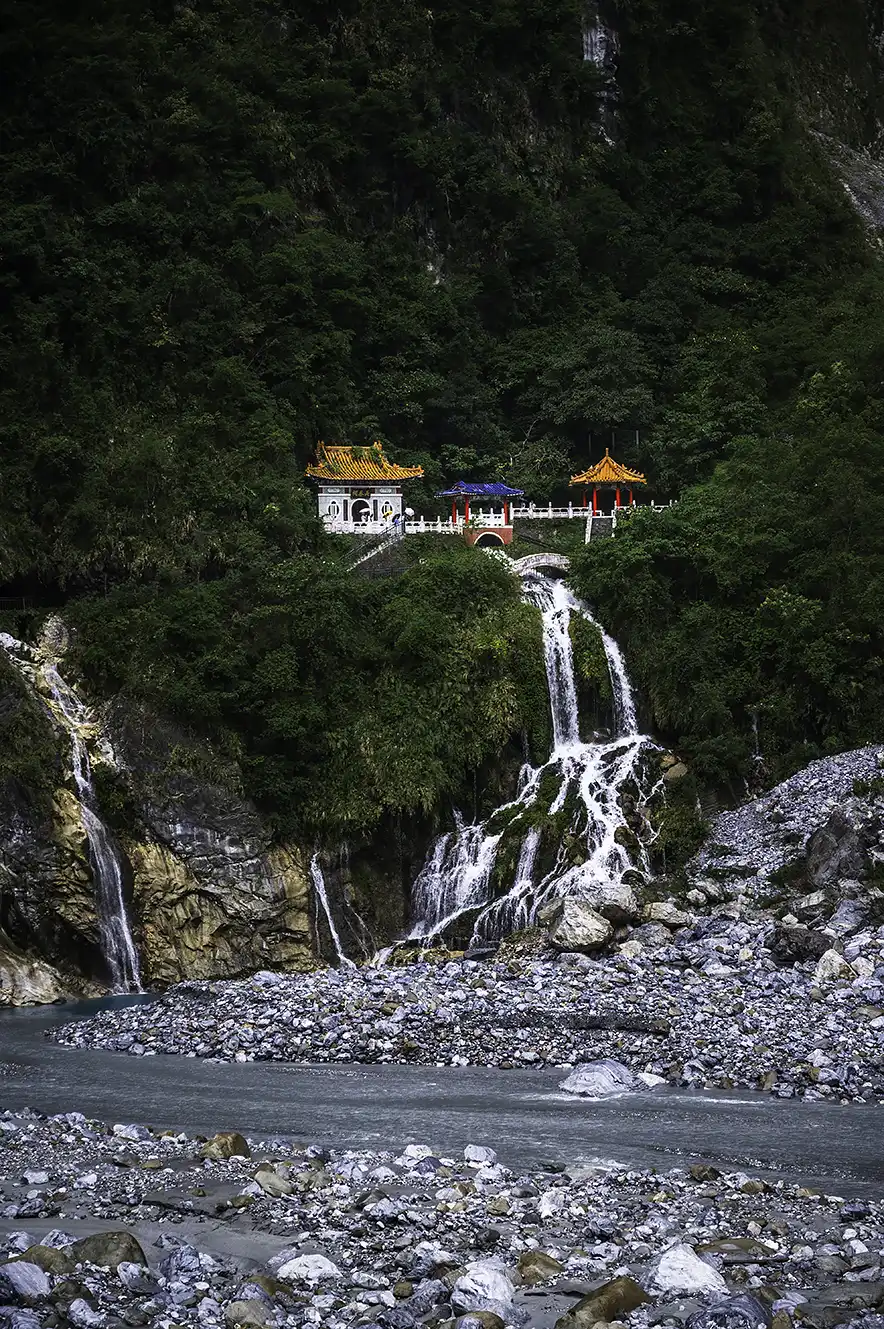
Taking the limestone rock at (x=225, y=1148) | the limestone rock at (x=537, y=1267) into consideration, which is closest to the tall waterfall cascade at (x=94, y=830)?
the limestone rock at (x=225, y=1148)

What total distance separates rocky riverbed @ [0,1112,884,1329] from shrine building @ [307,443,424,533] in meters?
29.8

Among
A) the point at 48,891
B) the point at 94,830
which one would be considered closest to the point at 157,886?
the point at 94,830

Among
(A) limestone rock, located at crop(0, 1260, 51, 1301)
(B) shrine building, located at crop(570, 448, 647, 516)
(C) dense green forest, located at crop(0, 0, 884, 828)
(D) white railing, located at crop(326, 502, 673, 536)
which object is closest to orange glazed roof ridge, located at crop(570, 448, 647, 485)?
(B) shrine building, located at crop(570, 448, 647, 516)

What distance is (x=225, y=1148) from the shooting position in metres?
15.8

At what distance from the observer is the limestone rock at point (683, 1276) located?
11.7 metres

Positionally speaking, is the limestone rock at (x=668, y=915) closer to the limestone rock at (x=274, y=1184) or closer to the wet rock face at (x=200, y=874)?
the wet rock face at (x=200, y=874)

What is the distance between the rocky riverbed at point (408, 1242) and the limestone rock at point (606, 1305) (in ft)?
0.05

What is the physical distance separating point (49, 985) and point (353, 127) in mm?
37321

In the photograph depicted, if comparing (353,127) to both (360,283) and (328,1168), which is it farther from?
(328,1168)

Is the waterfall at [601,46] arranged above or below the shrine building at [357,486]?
above

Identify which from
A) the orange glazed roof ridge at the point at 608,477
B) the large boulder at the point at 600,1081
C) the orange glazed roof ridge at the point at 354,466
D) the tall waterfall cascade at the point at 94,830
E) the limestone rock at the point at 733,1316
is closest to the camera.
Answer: the limestone rock at the point at 733,1316

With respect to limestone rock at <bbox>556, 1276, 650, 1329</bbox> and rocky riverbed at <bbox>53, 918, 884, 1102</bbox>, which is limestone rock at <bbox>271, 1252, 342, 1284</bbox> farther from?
rocky riverbed at <bbox>53, 918, 884, 1102</bbox>

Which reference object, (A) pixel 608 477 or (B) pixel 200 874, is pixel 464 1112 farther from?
(A) pixel 608 477

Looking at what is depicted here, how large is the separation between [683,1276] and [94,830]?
22329 mm
